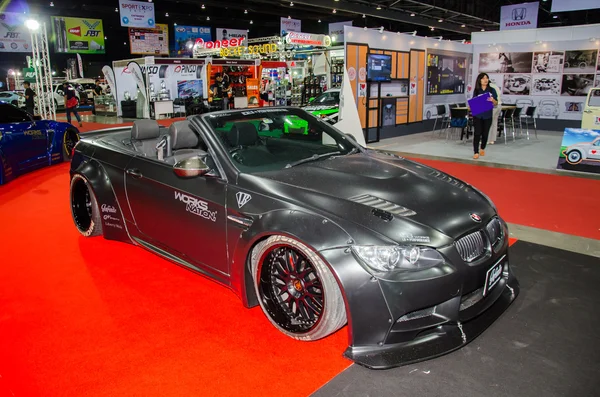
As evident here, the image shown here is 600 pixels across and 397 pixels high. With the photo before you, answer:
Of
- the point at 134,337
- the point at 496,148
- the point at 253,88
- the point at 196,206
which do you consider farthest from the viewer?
the point at 253,88

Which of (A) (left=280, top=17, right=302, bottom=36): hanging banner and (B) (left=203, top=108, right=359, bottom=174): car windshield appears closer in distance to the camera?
(B) (left=203, top=108, right=359, bottom=174): car windshield

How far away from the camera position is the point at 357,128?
1020 centimetres

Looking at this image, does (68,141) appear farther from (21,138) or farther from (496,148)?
(496,148)

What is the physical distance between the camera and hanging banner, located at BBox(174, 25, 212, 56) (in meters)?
31.5

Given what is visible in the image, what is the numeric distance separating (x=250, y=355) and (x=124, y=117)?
66.9ft

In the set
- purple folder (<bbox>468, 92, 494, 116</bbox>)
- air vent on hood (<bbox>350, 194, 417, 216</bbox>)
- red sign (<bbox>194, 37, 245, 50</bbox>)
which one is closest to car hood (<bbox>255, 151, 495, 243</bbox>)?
air vent on hood (<bbox>350, 194, 417, 216</bbox>)

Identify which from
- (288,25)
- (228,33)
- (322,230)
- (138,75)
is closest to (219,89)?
(138,75)

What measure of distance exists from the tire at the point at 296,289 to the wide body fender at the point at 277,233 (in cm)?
5

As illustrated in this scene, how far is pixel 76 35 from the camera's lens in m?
28.3

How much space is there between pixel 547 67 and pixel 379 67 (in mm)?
6268

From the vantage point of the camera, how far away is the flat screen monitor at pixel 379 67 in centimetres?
1156

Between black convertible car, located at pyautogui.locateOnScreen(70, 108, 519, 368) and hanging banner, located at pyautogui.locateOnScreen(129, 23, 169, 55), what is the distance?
2867cm

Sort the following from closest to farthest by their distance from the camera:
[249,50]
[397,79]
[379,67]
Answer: [379,67], [397,79], [249,50]

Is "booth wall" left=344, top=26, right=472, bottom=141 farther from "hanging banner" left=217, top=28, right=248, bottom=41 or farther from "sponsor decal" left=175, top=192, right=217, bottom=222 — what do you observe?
"hanging banner" left=217, top=28, right=248, bottom=41
